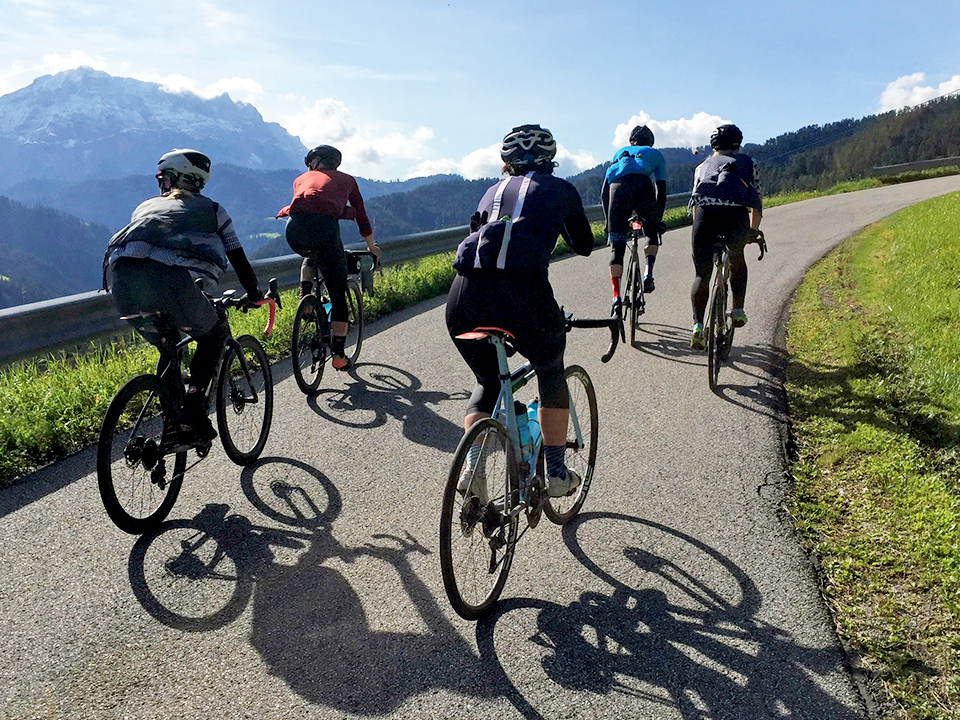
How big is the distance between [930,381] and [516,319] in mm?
4356

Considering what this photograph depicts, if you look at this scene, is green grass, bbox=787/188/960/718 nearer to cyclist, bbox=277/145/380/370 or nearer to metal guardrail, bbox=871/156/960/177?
cyclist, bbox=277/145/380/370

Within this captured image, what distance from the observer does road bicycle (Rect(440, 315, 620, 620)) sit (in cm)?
298

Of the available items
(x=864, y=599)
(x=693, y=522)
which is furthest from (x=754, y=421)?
(x=864, y=599)

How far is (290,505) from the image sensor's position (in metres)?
4.31

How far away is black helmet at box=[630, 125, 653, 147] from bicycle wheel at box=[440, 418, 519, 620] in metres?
5.70

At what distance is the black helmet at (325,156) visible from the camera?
6762mm

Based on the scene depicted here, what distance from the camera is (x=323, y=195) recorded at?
650 cm

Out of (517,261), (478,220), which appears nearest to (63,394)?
(478,220)

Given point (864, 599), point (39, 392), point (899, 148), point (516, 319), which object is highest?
point (899, 148)

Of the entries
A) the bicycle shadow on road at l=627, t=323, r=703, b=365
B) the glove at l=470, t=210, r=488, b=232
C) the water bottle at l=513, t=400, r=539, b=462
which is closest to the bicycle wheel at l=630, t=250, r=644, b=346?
the bicycle shadow on road at l=627, t=323, r=703, b=365

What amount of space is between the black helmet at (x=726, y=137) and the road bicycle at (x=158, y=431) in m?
4.48

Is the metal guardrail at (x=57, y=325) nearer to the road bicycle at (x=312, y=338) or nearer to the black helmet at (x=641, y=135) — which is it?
the road bicycle at (x=312, y=338)

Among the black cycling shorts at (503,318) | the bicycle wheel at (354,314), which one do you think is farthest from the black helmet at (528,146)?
the bicycle wheel at (354,314)

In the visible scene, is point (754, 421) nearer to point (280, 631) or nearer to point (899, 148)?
point (280, 631)
